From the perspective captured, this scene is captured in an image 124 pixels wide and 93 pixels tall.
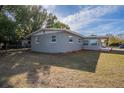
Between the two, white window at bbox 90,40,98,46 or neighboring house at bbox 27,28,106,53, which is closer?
neighboring house at bbox 27,28,106,53

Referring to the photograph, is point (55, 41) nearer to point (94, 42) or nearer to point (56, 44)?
point (56, 44)

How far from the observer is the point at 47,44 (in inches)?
696

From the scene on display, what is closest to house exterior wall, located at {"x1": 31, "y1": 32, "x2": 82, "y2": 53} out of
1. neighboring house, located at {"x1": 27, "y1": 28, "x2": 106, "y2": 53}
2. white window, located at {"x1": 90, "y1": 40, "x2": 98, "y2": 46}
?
neighboring house, located at {"x1": 27, "y1": 28, "x2": 106, "y2": 53}

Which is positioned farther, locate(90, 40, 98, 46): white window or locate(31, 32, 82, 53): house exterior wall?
locate(90, 40, 98, 46): white window

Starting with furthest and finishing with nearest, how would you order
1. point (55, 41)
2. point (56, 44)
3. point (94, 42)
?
point (94, 42) → point (55, 41) → point (56, 44)

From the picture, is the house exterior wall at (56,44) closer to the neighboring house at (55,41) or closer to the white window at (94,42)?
the neighboring house at (55,41)

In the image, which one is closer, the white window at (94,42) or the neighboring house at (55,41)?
the neighboring house at (55,41)

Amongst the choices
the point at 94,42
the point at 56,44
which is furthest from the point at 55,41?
the point at 94,42

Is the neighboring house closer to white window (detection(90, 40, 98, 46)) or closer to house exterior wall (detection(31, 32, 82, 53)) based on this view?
house exterior wall (detection(31, 32, 82, 53))

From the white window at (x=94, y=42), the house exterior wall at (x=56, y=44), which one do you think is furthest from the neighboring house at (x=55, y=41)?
the white window at (x=94, y=42)
